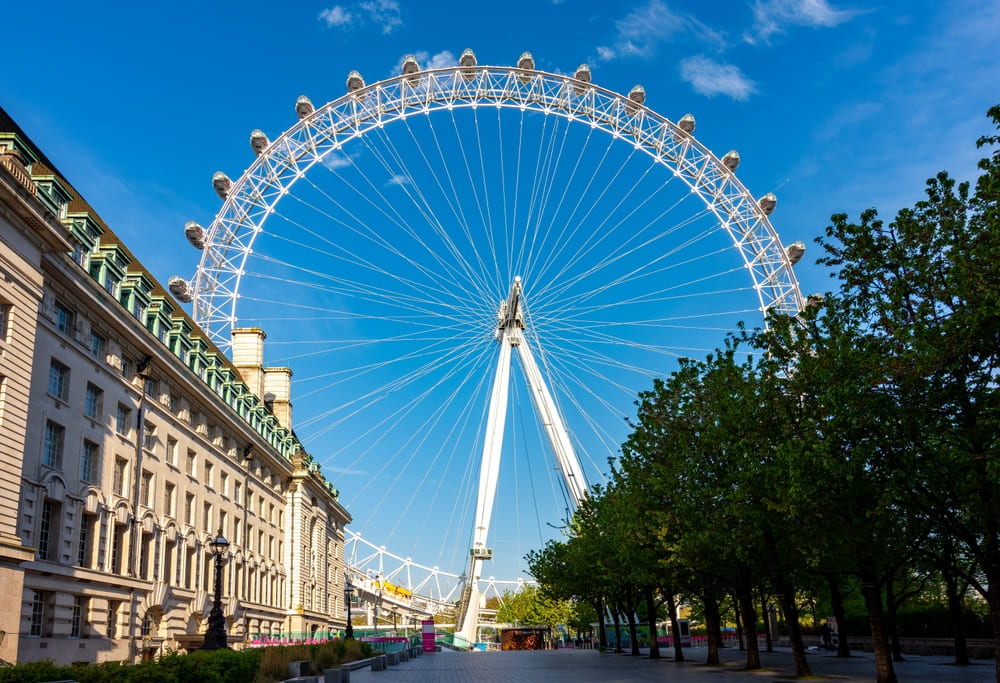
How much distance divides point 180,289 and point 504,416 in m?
22.3

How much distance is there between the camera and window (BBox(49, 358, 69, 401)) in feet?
106

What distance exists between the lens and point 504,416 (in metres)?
56.9

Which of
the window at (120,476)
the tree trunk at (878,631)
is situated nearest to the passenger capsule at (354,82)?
the window at (120,476)

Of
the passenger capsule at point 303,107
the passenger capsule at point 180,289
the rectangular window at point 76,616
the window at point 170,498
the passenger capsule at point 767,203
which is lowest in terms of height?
the rectangular window at point 76,616

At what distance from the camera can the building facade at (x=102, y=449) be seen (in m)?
28.3

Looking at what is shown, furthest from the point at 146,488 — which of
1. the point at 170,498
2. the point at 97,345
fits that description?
the point at 97,345

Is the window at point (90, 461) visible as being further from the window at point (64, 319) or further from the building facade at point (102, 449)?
the window at point (64, 319)

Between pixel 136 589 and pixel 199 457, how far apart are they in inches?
441

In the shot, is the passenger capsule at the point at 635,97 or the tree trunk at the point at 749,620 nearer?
the tree trunk at the point at 749,620

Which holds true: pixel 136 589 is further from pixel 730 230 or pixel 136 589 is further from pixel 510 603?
pixel 510 603

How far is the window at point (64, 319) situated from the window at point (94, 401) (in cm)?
283

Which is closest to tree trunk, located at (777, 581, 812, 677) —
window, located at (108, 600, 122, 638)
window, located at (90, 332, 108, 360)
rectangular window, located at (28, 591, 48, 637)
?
rectangular window, located at (28, 591, 48, 637)

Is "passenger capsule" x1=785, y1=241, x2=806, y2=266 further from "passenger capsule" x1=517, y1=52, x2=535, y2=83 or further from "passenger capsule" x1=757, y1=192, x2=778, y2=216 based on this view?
"passenger capsule" x1=517, y1=52, x2=535, y2=83

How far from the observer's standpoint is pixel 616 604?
6669cm
